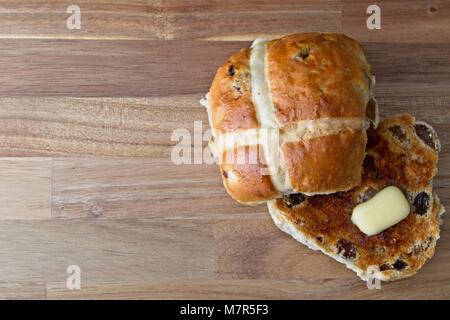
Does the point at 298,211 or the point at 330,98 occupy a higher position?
the point at 330,98

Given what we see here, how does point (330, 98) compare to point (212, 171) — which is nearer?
point (330, 98)

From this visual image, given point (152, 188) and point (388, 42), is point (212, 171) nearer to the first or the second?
point (152, 188)

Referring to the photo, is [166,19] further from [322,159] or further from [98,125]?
[322,159]

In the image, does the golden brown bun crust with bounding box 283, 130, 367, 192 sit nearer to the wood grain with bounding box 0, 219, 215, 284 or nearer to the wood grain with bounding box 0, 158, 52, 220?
the wood grain with bounding box 0, 219, 215, 284

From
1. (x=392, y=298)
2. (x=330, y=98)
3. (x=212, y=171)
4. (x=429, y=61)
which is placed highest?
(x=429, y=61)

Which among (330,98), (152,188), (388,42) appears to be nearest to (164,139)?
(152,188)

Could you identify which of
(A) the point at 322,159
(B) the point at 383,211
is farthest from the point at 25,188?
(B) the point at 383,211
